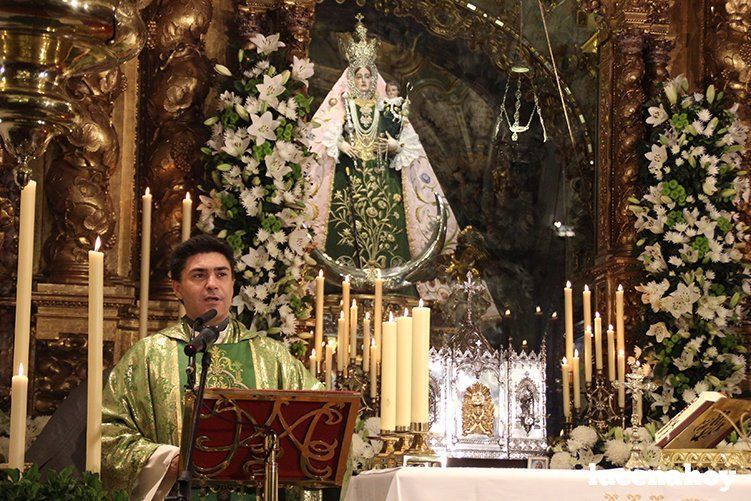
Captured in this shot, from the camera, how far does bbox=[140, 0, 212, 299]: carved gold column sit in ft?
24.8

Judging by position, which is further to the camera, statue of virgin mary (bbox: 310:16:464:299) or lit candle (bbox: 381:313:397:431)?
statue of virgin mary (bbox: 310:16:464:299)

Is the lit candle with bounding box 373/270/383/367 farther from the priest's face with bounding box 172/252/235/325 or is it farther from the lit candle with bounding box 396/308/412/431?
the lit candle with bounding box 396/308/412/431

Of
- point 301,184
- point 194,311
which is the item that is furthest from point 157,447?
point 301,184

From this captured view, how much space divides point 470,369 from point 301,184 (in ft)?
6.55

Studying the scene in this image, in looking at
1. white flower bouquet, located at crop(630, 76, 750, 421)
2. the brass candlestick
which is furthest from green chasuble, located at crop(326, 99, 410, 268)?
the brass candlestick

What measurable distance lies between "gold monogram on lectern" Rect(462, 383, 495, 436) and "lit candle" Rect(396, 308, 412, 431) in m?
4.14

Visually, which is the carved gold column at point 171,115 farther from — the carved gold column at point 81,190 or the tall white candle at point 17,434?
the tall white candle at point 17,434

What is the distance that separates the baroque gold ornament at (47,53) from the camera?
2.16 m

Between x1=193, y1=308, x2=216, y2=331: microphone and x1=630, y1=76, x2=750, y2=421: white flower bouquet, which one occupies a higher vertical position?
x1=630, y1=76, x2=750, y2=421: white flower bouquet

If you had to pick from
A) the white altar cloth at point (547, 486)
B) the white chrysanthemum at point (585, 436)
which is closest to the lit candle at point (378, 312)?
the white chrysanthemum at point (585, 436)

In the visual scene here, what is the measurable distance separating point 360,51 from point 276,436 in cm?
610

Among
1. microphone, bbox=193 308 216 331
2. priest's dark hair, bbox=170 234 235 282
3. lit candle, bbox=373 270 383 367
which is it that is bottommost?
microphone, bbox=193 308 216 331

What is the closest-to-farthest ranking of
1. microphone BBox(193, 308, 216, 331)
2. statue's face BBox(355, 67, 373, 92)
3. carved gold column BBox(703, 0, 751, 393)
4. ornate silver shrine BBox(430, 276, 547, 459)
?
1. microphone BBox(193, 308, 216, 331)
2. carved gold column BBox(703, 0, 751, 393)
3. ornate silver shrine BBox(430, 276, 547, 459)
4. statue's face BBox(355, 67, 373, 92)

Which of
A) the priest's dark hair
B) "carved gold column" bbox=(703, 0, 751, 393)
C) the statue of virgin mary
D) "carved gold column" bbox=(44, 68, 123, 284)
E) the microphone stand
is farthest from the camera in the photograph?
the statue of virgin mary
